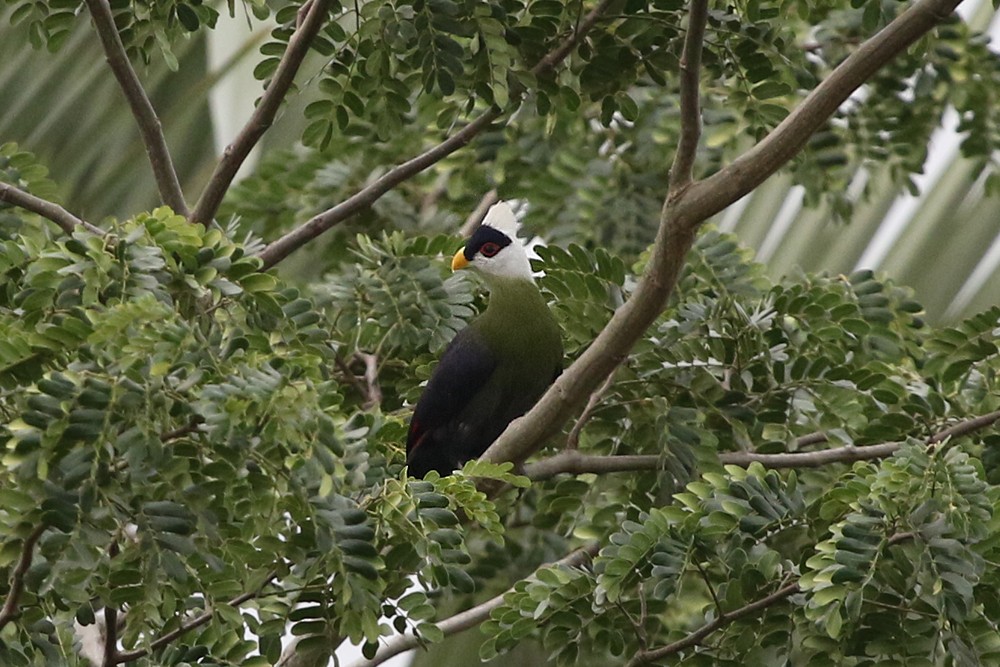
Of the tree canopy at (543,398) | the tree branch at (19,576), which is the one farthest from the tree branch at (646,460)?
the tree branch at (19,576)

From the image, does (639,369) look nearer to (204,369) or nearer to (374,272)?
(374,272)

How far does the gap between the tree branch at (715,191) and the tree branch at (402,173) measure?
0.69m

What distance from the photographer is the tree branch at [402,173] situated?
3266 millimetres

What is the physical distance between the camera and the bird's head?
13.1 feet

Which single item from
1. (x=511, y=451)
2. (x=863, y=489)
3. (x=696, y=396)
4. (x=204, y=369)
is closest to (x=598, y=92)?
(x=696, y=396)

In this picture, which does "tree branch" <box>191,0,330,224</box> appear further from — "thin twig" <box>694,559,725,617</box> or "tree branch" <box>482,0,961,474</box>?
"thin twig" <box>694,559,725,617</box>

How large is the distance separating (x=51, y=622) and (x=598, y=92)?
1.78 metres

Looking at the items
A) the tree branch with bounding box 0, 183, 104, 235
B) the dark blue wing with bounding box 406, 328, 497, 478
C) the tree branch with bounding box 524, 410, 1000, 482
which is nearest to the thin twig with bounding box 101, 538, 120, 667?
the tree branch with bounding box 0, 183, 104, 235

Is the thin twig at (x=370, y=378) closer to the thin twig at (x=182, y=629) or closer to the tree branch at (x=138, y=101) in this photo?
the tree branch at (x=138, y=101)

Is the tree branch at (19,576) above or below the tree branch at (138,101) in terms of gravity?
below

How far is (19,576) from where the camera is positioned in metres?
2.26

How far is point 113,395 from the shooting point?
211cm

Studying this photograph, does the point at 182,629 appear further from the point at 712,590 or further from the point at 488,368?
the point at 488,368

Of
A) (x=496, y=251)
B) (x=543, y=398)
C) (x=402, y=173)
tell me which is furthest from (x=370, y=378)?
(x=543, y=398)
